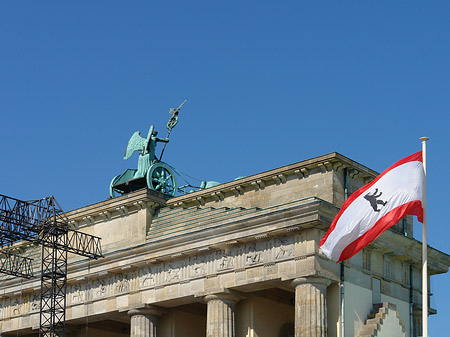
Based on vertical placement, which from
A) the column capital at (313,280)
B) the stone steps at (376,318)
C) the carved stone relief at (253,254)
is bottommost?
the stone steps at (376,318)

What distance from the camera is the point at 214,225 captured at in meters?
56.5

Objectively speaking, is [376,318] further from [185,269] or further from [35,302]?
[35,302]

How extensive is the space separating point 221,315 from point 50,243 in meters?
11.7

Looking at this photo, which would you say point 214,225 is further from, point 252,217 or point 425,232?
point 425,232

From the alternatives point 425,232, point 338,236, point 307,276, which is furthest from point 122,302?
point 425,232

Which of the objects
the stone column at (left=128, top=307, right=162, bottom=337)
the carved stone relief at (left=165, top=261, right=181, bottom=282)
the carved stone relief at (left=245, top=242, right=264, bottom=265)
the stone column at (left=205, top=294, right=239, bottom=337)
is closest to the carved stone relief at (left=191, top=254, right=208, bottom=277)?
the carved stone relief at (left=165, top=261, right=181, bottom=282)

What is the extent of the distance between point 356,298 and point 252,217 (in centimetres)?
673

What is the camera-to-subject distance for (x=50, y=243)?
6094 centimetres

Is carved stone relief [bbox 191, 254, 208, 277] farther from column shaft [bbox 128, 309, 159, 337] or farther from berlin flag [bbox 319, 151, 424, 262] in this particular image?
berlin flag [bbox 319, 151, 424, 262]

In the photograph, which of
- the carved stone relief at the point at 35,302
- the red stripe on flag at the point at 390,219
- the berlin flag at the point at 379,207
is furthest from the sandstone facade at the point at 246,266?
the red stripe on flag at the point at 390,219

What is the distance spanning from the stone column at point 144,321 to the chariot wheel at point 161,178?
26.1 ft

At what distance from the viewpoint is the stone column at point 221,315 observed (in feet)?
183

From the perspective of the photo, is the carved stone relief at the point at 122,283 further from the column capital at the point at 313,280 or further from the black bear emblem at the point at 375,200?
the black bear emblem at the point at 375,200

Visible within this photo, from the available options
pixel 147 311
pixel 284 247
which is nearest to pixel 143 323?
pixel 147 311
